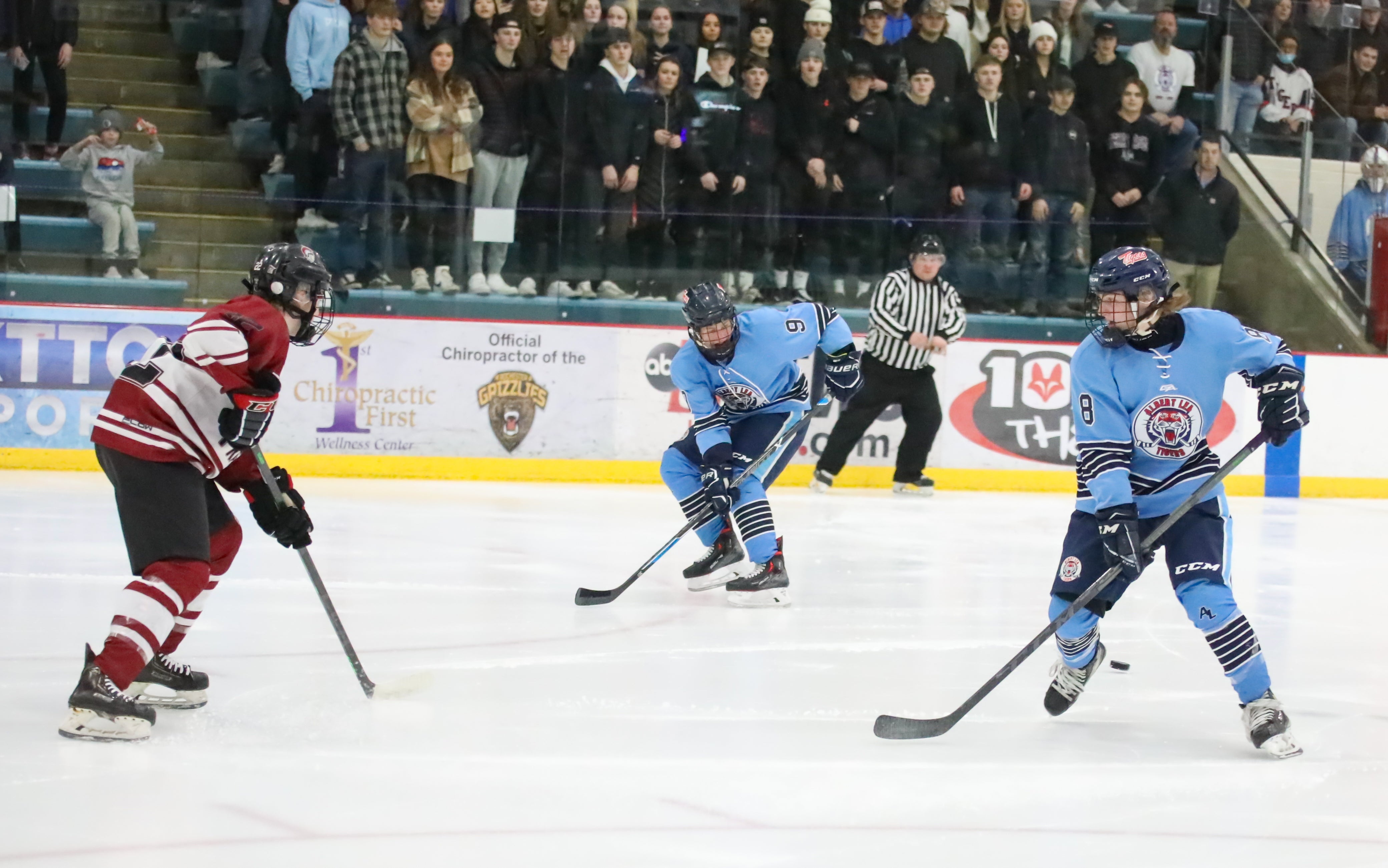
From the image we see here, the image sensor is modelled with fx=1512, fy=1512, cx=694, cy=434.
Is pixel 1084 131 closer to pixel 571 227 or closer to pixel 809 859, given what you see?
pixel 571 227

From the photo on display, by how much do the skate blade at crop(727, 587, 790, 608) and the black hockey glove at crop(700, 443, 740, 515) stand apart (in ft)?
0.92

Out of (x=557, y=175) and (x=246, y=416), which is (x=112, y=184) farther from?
(x=246, y=416)

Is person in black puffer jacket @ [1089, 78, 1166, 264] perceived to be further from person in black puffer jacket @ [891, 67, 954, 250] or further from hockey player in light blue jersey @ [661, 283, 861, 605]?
hockey player in light blue jersey @ [661, 283, 861, 605]

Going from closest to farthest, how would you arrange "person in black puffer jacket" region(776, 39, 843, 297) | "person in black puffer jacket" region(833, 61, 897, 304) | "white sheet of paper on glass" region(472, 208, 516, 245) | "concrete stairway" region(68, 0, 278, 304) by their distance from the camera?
"concrete stairway" region(68, 0, 278, 304) → "white sheet of paper on glass" region(472, 208, 516, 245) → "person in black puffer jacket" region(776, 39, 843, 297) → "person in black puffer jacket" region(833, 61, 897, 304)

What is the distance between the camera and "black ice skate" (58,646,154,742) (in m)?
2.92

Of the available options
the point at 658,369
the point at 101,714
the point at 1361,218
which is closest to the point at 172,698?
the point at 101,714

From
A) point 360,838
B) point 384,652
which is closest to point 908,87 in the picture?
A: point 384,652

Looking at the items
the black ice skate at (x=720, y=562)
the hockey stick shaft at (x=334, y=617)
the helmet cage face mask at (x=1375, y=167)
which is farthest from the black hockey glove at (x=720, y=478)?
the helmet cage face mask at (x=1375, y=167)

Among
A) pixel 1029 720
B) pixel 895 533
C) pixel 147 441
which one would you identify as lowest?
pixel 895 533

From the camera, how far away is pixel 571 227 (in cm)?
849

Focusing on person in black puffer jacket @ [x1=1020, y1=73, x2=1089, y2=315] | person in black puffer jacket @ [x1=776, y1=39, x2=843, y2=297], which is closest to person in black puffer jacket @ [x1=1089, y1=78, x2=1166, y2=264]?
person in black puffer jacket @ [x1=1020, y1=73, x2=1089, y2=315]

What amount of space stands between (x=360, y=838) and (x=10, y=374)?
629 centimetres

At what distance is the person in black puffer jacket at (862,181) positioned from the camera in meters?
8.80

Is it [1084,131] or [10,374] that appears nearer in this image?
[10,374]
